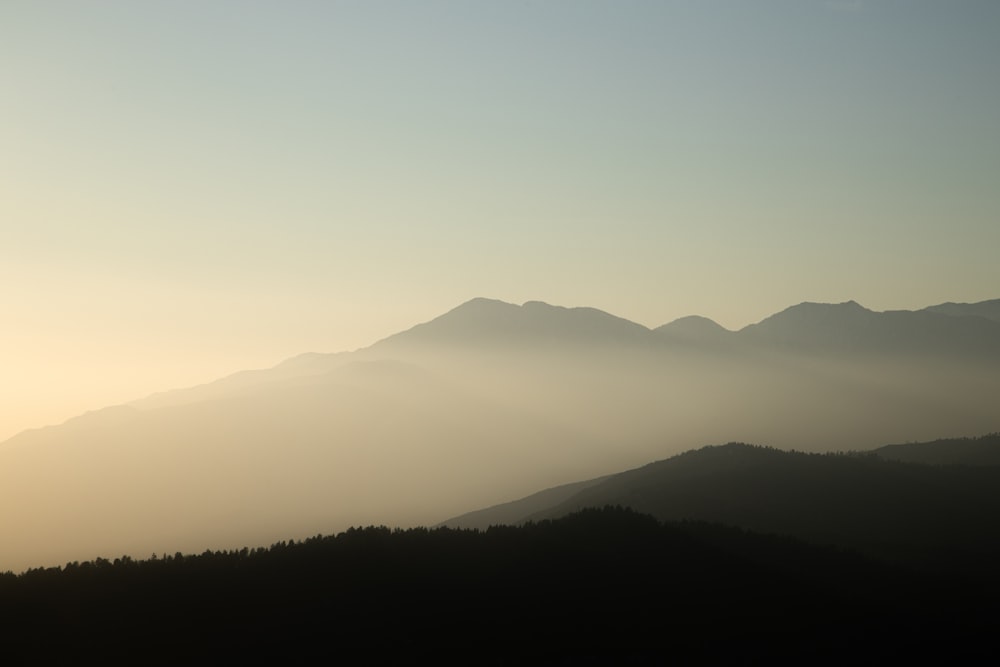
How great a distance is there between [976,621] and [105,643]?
46796 millimetres

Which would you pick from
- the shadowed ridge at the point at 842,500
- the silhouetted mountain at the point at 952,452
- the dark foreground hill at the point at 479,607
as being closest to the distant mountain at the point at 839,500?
the shadowed ridge at the point at 842,500

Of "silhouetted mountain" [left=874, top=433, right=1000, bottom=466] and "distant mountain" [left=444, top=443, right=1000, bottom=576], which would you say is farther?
"silhouetted mountain" [left=874, top=433, right=1000, bottom=466]

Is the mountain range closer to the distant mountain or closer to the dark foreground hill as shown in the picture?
the distant mountain

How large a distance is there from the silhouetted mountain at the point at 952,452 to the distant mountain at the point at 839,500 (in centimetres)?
1400

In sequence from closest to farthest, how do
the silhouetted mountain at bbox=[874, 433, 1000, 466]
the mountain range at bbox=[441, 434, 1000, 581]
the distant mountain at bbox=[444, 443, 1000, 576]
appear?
the mountain range at bbox=[441, 434, 1000, 581]
the distant mountain at bbox=[444, 443, 1000, 576]
the silhouetted mountain at bbox=[874, 433, 1000, 466]

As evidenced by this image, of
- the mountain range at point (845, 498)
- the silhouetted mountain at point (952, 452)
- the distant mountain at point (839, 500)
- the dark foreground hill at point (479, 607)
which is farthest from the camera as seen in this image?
the silhouetted mountain at point (952, 452)

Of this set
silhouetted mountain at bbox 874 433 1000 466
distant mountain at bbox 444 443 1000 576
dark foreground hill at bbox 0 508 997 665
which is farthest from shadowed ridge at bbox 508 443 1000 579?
dark foreground hill at bbox 0 508 997 665

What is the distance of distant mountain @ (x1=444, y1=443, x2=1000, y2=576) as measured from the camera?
75625 mm

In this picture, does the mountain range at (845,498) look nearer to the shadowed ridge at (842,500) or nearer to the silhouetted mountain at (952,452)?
the shadowed ridge at (842,500)

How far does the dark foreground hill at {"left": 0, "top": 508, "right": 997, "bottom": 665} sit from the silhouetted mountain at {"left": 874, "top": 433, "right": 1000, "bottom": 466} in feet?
268

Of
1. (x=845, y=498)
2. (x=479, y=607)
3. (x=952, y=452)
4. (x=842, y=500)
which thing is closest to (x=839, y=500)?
(x=842, y=500)

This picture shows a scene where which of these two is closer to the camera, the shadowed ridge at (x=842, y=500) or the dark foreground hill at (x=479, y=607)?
the dark foreground hill at (x=479, y=607)

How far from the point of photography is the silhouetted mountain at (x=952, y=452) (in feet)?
409

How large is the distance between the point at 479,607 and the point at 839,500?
68.3 metres
